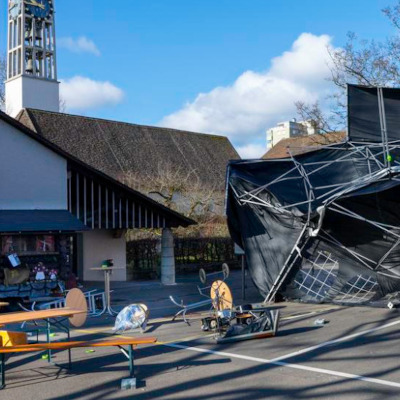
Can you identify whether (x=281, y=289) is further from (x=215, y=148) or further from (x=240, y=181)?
(x=215, y=148)

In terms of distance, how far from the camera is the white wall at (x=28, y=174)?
1797 centimetres

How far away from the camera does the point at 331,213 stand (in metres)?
14.0

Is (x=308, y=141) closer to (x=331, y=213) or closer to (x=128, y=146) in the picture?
(x=128, y=146)

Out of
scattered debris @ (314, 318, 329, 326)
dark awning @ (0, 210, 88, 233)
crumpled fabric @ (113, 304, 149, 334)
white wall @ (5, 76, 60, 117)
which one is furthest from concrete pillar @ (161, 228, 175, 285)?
white wall @ (5, 76, 60, 117)

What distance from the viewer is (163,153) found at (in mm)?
39562

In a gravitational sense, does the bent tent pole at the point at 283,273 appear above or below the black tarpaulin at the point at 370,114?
below

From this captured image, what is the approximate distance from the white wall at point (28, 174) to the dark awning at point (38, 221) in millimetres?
315

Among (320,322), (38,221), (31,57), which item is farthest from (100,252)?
(31,57)

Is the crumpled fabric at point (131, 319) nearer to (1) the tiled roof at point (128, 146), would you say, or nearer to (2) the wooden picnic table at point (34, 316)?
(2) the wooden picnic table at point (34, 316)

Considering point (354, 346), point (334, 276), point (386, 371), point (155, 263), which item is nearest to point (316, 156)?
point (334, 276)

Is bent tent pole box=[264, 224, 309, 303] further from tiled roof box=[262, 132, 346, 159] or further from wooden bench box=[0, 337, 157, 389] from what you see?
tiled roof box=[262, 132, 346, 159]

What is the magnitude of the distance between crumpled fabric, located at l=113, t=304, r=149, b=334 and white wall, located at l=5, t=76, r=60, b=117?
33.5 meters

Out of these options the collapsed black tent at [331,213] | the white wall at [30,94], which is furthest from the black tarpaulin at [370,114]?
the white wall at [30,94]

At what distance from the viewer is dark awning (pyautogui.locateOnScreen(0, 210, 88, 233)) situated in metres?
16.9
